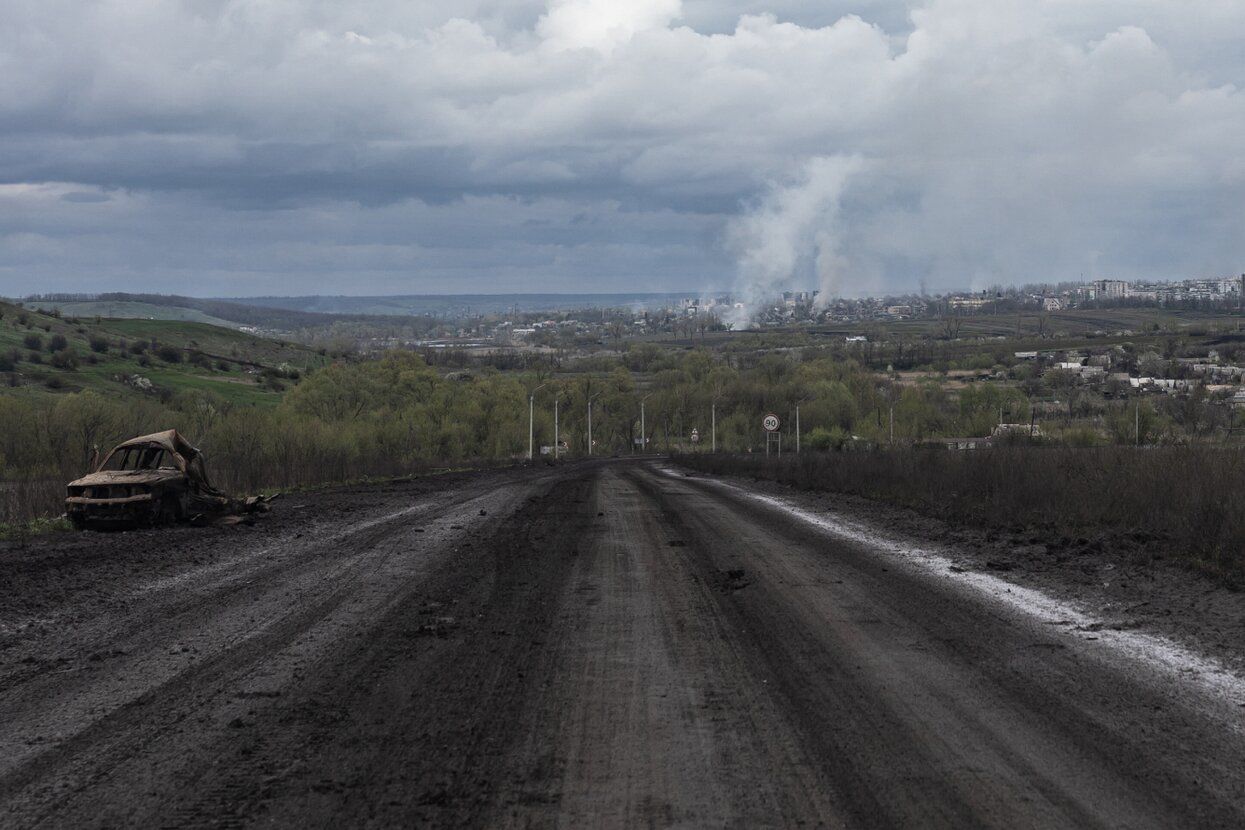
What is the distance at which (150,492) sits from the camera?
60.8ft

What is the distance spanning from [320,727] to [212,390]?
4613 inches

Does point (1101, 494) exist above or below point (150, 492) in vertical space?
above

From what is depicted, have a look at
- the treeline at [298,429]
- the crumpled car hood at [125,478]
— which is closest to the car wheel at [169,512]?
the crumpled car hood at [125,478]

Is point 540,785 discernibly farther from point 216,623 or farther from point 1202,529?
point 1202,529

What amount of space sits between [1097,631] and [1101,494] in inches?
321

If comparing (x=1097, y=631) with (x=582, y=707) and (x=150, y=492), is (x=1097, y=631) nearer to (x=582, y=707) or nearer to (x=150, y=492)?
(x=582, y=707)

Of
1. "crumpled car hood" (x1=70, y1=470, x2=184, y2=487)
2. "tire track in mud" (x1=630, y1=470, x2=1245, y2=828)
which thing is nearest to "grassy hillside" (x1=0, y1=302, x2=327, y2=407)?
"crumpled car hood" (x1=70, y1=470, x2=184, y2=487)

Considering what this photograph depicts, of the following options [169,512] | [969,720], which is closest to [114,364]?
[169,512]

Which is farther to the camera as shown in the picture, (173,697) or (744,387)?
(744,387)

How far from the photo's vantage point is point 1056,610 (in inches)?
396

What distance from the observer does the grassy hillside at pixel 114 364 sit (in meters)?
106

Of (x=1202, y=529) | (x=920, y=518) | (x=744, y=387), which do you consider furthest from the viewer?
(x=744, y=387)

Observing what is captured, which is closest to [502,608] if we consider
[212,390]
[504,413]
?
[504,413]

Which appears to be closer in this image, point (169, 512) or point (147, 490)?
point (147, 490)
